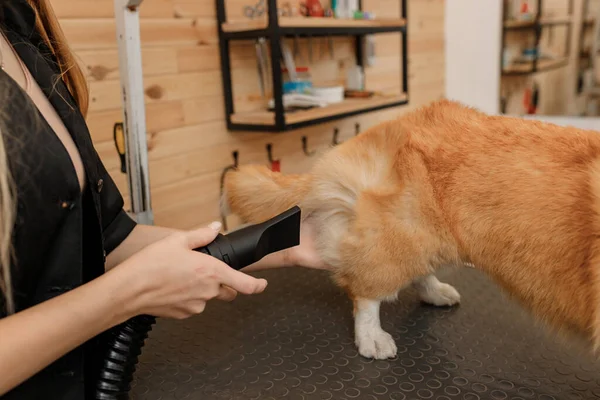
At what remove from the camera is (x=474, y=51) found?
10.1 feet

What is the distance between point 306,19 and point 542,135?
1.12m

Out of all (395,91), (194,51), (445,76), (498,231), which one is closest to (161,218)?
(194,51)

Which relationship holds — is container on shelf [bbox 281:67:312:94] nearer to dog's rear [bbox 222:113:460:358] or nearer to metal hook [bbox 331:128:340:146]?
metal hook [bbox 331:128:340:146]

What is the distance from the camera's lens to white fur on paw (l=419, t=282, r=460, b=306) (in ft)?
3.95

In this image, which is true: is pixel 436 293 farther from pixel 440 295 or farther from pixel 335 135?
pixel 335 135

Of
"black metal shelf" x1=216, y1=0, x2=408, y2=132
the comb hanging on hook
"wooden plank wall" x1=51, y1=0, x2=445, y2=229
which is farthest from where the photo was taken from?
the comb hanging on hook

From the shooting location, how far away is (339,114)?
1953mm

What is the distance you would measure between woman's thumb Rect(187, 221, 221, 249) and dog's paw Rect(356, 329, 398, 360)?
0.39 metres

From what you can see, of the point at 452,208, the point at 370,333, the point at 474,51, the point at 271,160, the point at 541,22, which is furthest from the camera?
the point at 474,51

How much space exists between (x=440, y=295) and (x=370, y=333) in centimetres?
24

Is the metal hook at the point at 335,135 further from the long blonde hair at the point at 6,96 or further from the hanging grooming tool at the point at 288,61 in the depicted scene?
the long blonde hair at the point at 6,96

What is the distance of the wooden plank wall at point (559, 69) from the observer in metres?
2.68

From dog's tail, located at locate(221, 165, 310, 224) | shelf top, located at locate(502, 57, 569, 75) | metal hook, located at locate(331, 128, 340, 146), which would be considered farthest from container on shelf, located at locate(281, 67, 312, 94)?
shelf top, located at locate(502, 57, 569, 75)

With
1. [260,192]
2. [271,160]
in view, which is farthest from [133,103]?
[271,160]
